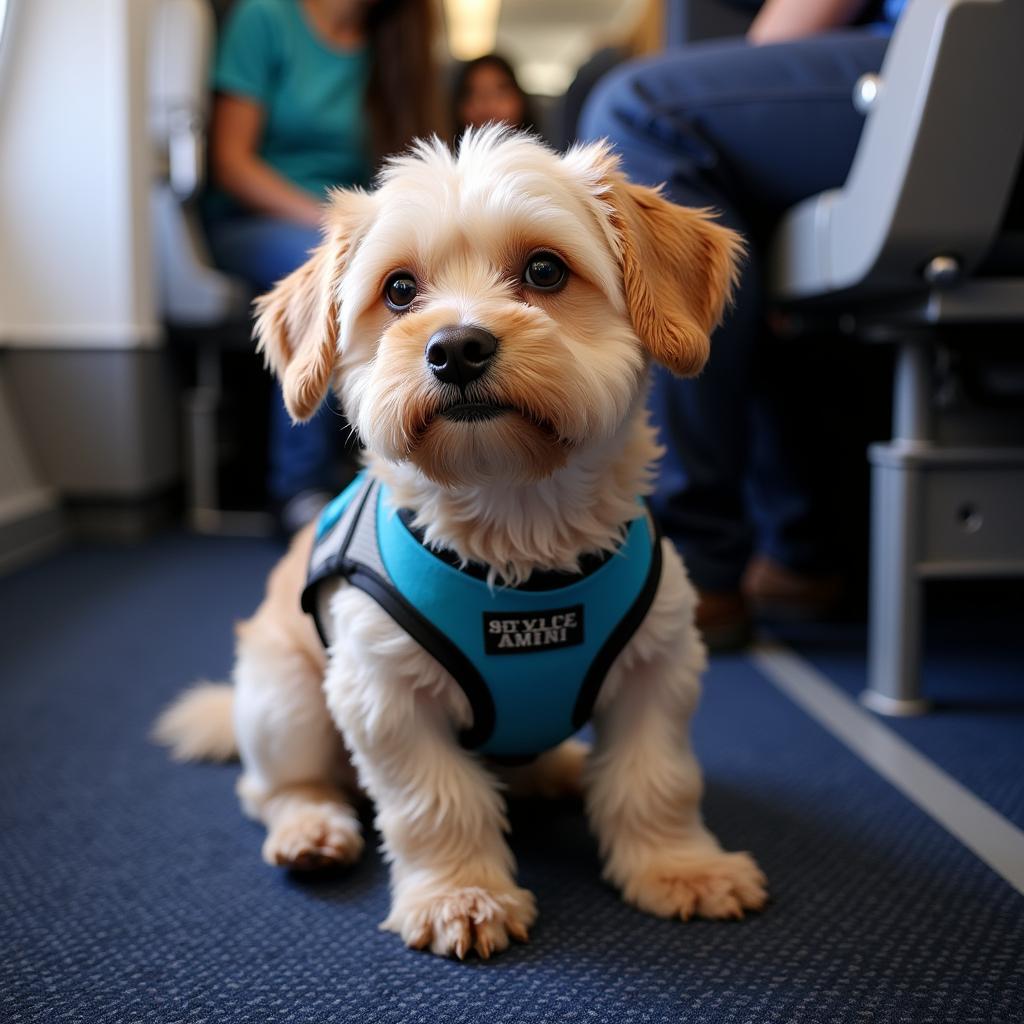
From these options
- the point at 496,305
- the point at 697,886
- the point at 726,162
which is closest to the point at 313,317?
the point at 496,305

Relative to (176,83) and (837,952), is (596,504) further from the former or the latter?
(176,83)

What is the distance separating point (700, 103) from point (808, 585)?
0.97 m

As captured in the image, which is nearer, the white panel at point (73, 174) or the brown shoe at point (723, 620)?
the brown shoe at point (723, 620)

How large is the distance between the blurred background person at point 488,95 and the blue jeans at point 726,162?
132 cm

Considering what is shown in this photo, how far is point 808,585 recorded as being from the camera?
212 centimetres

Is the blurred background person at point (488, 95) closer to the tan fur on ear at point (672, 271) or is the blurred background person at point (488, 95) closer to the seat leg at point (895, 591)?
the seat leg at point (895, 591)

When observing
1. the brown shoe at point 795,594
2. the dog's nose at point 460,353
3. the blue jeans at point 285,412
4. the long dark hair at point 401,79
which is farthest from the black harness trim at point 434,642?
the long dark hair at point 401,79

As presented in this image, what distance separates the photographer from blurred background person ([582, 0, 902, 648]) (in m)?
1.59

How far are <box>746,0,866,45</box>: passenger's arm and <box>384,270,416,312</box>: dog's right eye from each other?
1090mm

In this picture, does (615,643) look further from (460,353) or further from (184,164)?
(184,164)

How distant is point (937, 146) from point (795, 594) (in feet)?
3.44

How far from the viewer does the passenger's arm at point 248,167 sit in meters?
2.80

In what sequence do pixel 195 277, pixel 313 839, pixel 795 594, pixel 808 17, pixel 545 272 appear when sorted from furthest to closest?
1. pixel 195 277
2. pixel 795 594
3. pixel 808 17
4. pixel 313 839
5. pixel 545 272

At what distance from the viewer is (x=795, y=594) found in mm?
2125
